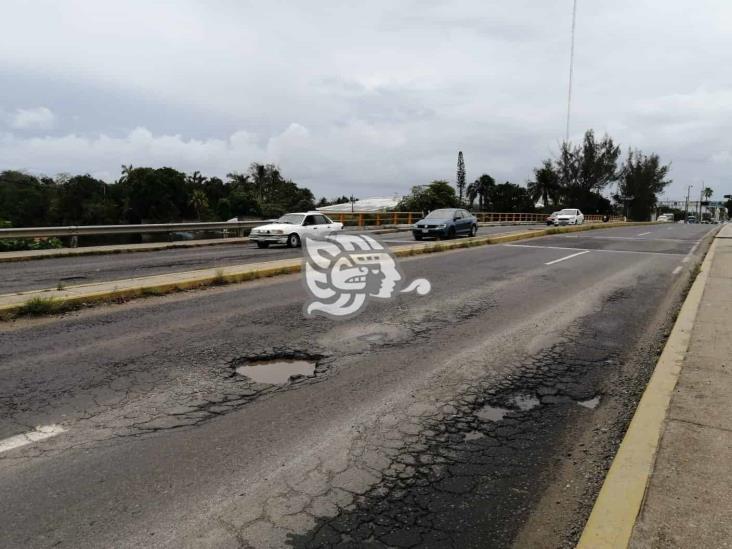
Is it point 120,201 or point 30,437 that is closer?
point 30,437

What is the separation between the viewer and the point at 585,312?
8195 mm

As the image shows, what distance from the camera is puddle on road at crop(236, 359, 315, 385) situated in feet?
16.5

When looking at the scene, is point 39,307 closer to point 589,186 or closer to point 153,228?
point 153,228

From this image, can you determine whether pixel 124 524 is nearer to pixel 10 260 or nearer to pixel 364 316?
pixel 364 316

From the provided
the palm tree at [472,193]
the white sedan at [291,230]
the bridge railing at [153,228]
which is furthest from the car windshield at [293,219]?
the palm tree at [472,193]

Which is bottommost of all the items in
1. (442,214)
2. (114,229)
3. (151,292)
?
(151,292)

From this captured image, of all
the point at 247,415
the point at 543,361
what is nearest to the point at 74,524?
the point at 247,415

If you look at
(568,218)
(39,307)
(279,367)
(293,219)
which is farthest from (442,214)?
(568,218)

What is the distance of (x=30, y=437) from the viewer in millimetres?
3686

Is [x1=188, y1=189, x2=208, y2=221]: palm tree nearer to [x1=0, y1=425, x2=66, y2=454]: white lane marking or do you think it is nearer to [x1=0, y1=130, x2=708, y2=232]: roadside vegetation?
[x1=0, y1=130, x2=708, y2=232]: roadside vegetation

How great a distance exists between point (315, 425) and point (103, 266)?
471 inches

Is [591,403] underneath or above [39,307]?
underneath

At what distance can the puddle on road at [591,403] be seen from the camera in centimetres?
444

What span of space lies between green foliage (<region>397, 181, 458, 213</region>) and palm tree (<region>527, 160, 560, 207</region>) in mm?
21772
